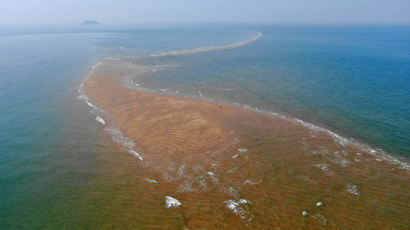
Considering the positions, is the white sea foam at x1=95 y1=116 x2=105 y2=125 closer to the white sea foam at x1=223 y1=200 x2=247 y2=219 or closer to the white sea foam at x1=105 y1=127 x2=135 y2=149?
the white sea foam at x1=105 y1=127 x2=135 y2=149

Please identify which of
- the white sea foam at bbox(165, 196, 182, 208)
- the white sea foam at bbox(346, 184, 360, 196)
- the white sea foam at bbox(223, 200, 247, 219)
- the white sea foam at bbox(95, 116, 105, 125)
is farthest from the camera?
the white sea foam at bbox(95, 116, 105, 125)

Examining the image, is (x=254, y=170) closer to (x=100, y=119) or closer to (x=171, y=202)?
(x=171, y=202)

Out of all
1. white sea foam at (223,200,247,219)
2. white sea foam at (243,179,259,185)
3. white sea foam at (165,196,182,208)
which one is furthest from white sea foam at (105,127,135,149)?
white sea foam at (223,200,247,219)

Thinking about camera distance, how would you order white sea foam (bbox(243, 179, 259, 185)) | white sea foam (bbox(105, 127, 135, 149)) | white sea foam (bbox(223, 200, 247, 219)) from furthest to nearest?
white sea foam (bbox(105, 127, 135, 149)) < white sea foam (bbox(243, 179, 259, 185)) < white sea foam (bbox(223, 200, 247, 219))

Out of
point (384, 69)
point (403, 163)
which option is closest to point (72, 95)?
point (403, 163)

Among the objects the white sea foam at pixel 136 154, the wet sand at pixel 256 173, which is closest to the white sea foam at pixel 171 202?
the wet sand at pixel 256 173

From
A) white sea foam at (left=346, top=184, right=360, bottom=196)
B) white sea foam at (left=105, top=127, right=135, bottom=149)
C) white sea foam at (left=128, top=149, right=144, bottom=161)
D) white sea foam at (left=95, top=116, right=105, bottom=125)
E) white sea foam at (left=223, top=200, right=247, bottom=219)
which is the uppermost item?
white sea foam at (left=95, top=116, right=105, bottom=125)

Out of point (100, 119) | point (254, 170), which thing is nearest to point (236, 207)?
point (254, 170)
